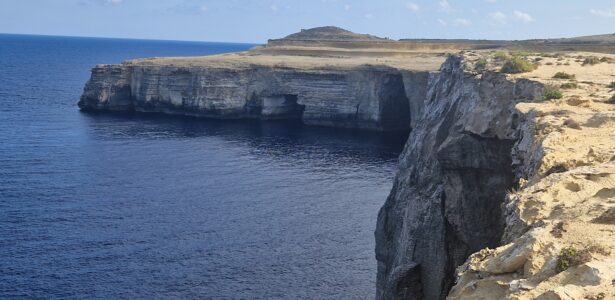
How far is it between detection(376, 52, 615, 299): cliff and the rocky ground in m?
0.03

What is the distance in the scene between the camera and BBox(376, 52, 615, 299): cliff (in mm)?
13125

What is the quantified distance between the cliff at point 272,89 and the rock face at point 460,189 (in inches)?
2673

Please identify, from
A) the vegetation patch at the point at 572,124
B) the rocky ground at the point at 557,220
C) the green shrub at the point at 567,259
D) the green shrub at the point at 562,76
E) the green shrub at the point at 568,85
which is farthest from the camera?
the green shrub at the point at 562,76

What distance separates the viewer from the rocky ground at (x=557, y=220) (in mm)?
12195

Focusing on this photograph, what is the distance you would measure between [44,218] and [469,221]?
1423 inches

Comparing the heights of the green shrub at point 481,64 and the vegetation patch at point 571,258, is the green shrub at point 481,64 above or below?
above

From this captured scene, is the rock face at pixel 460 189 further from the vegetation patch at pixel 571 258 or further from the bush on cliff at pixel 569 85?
the vegetation patch at pixel 571 258

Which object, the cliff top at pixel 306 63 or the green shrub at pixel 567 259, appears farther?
the cliff top at pixel 306 63

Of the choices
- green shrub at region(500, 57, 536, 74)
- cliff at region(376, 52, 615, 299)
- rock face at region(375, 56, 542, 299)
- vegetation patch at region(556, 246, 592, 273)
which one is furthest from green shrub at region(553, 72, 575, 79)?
vegetation patch at region(556, 246, 592, 273)

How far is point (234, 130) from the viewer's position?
104500 millimetres

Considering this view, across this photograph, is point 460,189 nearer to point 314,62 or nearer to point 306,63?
point 306,63

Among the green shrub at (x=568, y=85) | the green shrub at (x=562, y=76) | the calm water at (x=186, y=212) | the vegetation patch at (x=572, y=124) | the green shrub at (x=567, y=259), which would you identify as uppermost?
the green shrub at (x=562, y=76)

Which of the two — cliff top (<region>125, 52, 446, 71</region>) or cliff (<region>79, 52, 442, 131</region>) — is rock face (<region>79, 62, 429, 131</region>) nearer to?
cliff (<region>79, 52, 442, 131</region>)

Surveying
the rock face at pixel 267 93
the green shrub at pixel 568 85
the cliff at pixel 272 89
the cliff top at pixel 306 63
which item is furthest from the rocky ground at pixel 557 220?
the cliff top at pixel 306 63
